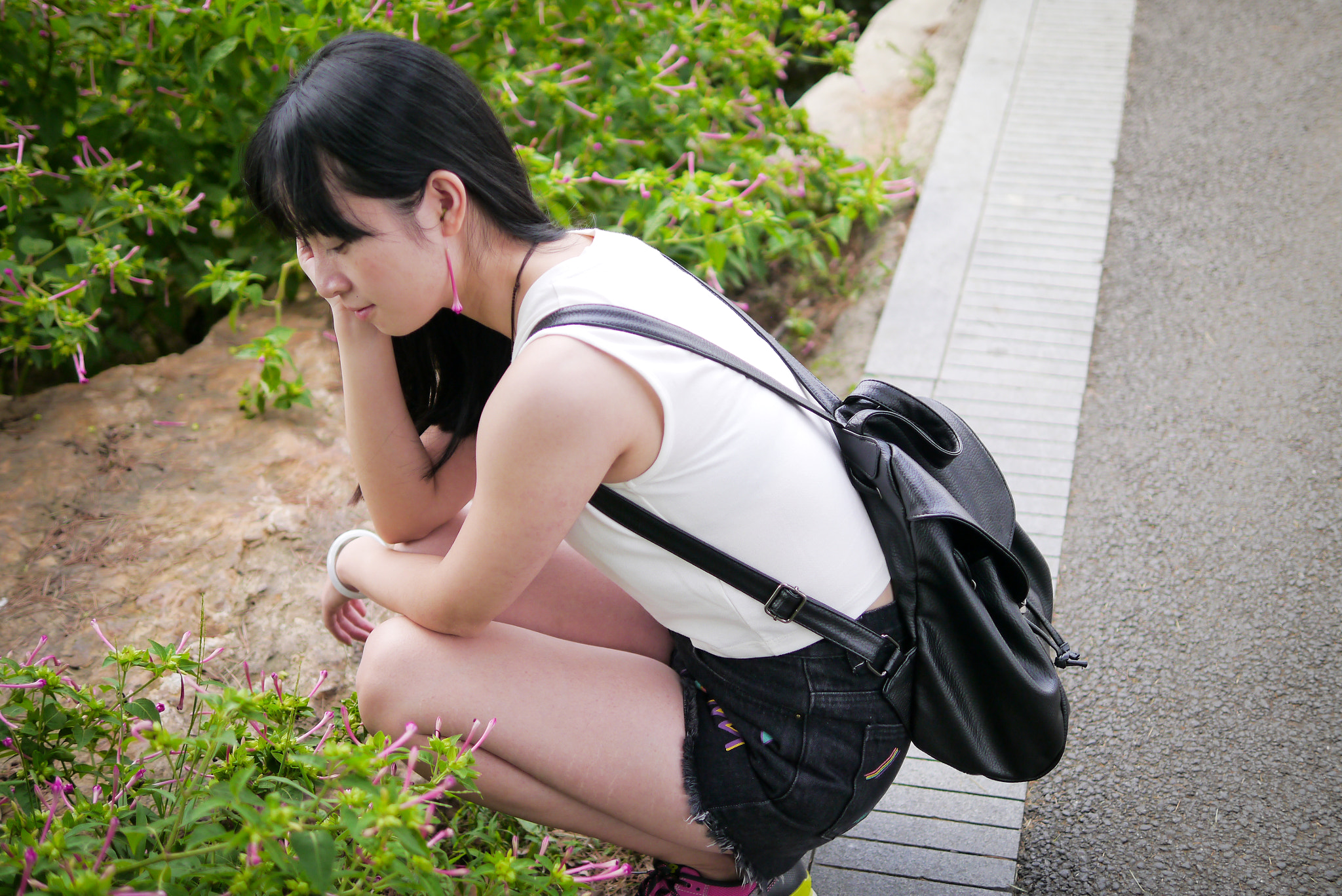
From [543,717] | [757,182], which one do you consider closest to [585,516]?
[543,717]

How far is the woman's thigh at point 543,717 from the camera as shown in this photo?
4.74ft

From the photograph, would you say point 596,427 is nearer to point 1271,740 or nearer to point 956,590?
point 956,590

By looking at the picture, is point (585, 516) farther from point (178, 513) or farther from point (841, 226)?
point (841, 226)

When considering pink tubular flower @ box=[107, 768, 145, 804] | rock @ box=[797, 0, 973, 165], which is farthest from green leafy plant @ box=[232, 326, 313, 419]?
rock @ box=[797, 0, 973, 165]

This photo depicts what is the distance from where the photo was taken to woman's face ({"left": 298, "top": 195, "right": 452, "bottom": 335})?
1340 millimetres

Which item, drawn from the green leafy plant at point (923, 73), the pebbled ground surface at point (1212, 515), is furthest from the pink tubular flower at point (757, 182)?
the green leafy plant at point (923, 73)

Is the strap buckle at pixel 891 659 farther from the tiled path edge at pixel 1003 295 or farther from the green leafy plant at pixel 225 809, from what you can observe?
the tiled path edge at pixel 1003 295

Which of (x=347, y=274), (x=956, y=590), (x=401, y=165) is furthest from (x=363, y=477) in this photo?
(x=956, y=590)

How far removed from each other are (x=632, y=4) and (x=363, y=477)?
6.25 feet

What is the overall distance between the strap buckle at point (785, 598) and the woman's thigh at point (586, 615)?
0.39 m

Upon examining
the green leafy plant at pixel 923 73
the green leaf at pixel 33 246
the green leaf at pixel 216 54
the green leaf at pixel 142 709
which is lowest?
the green leafy plant at pixel 923 73

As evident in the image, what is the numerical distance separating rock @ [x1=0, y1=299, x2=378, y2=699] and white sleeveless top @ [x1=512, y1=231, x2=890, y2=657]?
0.86m

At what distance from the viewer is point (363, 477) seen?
5.56 feet

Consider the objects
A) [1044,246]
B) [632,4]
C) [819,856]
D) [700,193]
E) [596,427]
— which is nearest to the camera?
[596,427]
